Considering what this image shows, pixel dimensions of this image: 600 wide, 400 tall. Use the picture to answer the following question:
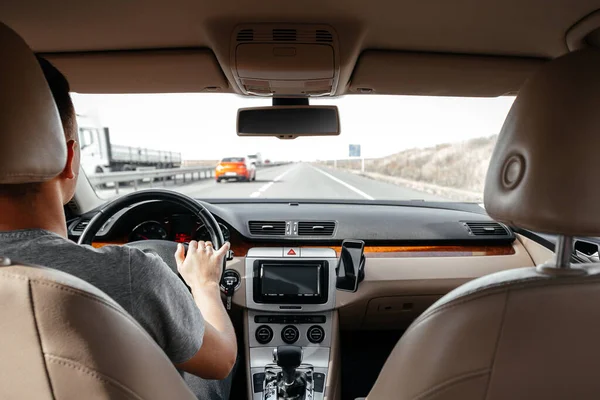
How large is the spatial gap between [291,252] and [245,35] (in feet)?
5.32

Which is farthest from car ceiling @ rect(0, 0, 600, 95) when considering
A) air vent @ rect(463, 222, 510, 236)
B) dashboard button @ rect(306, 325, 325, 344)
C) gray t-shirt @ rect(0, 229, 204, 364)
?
dashboard button @ rect(306, 325, 325, 344)

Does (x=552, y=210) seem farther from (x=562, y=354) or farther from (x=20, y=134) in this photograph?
(x=20, y=134)

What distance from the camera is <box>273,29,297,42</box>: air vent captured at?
265 cm

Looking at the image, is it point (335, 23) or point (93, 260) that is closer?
point (93, 260)

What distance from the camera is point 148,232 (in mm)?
3518

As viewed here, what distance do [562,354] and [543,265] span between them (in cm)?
25

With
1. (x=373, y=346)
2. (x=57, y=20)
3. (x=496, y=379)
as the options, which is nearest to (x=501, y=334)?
(x=496, y=379)

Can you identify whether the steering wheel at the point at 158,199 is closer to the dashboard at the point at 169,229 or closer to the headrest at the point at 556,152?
the dashboard at the point at 169,229

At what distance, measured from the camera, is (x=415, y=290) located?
3.55m

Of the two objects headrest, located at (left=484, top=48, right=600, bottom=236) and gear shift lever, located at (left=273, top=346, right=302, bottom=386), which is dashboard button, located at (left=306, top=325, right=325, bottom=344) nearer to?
gear shift lever, located at (left=273, top=346, right=302, bottom=386)

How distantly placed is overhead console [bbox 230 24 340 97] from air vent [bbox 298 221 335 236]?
1.09 meters

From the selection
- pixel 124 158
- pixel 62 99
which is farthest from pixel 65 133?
pixel 124 158

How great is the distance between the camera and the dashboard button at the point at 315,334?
136 inches

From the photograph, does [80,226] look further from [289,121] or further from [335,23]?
[335,23]
